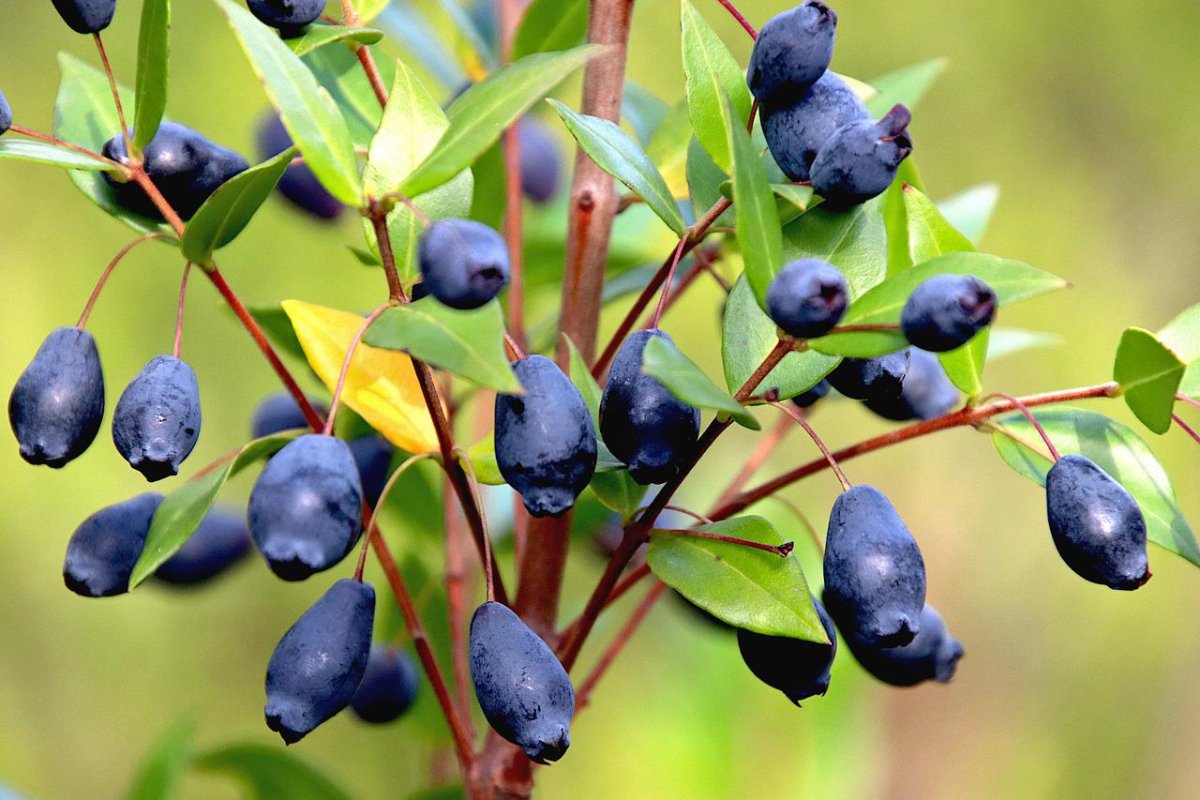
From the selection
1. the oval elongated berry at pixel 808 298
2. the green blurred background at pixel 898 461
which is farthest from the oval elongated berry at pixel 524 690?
the green blurred background at pixel 898 461

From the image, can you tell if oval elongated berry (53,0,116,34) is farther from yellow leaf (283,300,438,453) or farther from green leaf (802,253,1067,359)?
green leaf (802,253,1067,359)

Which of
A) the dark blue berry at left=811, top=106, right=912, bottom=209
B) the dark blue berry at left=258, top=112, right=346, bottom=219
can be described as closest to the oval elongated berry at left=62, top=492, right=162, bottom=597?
the dark blue berry at left=811, top=106, right=912, bottom=209

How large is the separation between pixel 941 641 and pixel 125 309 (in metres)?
1.81

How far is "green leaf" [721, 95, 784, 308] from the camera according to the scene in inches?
17.7

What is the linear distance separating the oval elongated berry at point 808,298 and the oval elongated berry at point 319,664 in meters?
0.19

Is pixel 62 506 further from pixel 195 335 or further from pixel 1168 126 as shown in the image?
pixel 1168 126

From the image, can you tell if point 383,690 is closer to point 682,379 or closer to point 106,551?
point 106,551

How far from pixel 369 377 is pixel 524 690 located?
195 mm

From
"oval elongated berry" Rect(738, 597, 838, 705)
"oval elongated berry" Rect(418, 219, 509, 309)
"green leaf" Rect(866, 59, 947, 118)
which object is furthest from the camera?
"green leaf" Rect(866, 59, 947, 118)

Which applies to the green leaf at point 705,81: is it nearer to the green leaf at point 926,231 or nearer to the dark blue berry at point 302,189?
the green leaf at point 926,231

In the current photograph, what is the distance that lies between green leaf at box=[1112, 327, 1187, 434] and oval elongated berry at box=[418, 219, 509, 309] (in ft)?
0.83

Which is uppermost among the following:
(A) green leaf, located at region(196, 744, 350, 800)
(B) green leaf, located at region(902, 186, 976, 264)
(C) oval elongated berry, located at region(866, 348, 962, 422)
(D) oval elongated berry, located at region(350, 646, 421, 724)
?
(B) green leaf, located at region(902, 186, 976, 264)

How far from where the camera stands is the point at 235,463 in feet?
1.71

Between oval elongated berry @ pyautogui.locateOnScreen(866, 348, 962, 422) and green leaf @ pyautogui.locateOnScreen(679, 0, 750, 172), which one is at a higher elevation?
green leaf @ pyautogui.locateOnScreen(679, 0, 750, 172)
